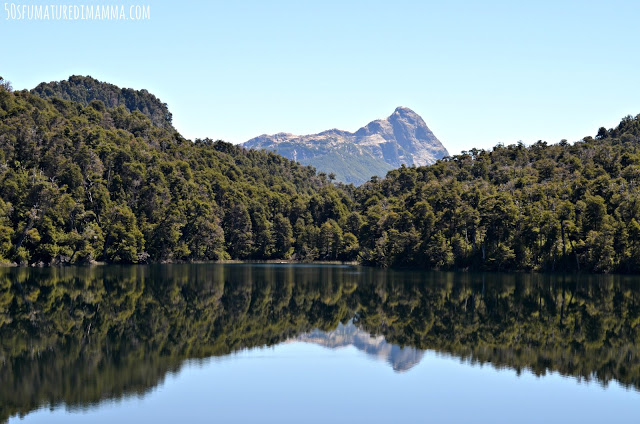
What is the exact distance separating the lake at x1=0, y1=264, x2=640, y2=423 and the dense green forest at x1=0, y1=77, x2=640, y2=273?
131 feet

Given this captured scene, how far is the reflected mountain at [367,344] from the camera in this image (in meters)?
35.0

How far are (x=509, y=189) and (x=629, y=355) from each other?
9031 centimetres

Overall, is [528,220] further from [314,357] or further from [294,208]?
[294,208]

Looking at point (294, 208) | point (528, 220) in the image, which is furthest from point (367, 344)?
point (294, 208)

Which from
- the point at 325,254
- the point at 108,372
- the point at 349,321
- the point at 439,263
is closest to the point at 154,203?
the point at 325,254

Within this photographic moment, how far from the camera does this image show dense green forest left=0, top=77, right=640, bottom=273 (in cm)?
10325

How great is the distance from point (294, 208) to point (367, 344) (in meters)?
137

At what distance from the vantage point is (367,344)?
39969mm

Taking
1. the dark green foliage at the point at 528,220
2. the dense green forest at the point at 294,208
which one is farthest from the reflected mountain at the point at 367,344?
the dense green forest at the point at 294,208

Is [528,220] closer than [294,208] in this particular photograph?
Yes

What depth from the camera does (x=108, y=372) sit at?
99.1 ft

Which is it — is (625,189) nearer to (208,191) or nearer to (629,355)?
(629,355)

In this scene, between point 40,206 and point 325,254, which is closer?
point 40,206

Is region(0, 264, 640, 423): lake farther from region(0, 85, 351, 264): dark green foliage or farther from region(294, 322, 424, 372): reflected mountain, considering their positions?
region(0, 85, 351, 264): dark green foliage
